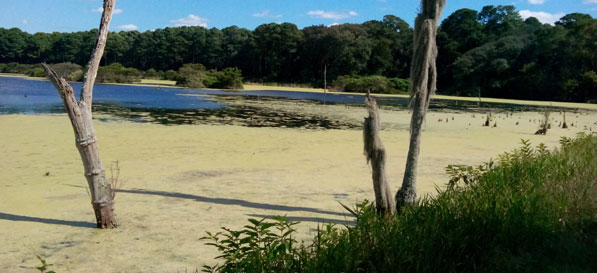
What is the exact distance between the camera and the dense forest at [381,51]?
42.3 metres

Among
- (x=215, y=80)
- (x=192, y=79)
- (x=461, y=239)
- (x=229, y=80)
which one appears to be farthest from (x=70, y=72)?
(x=461, y=239)

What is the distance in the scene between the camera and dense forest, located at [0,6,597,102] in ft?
139

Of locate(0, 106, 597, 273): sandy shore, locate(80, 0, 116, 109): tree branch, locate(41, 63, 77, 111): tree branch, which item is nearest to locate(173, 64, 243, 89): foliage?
locate(0, 106, 597, 273): sandy shore

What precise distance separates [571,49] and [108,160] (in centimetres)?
4288

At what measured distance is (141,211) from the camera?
5.01 meters

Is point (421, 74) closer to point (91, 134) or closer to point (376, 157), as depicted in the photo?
point (376, 157)

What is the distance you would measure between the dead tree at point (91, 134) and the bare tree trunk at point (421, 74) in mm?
2854

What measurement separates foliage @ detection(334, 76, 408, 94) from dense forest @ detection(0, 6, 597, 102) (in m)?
5.58

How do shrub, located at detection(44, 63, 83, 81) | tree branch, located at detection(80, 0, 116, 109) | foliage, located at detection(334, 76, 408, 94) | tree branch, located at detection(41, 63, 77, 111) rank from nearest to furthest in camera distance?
1. tree branch, located at detection(41, 63, 77, 111)
2. tree branch, located at detection(80, 0, 116, 109)
3. shrub, located at detection(44, 63, 83, 81)
4. foliage, located at detection(334, 76, 408, 94)

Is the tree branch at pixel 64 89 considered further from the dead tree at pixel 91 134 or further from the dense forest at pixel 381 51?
the dense forest at pixel 381 51

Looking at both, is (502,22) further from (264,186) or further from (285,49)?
(264,186)

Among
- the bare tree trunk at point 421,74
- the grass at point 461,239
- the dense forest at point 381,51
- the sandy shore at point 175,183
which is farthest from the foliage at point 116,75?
the grass at point 461,239

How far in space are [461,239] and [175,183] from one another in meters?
4.31

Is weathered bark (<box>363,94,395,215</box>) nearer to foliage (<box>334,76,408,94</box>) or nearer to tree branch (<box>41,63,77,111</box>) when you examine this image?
tree branch (<box>41,63,77,111</box>)
